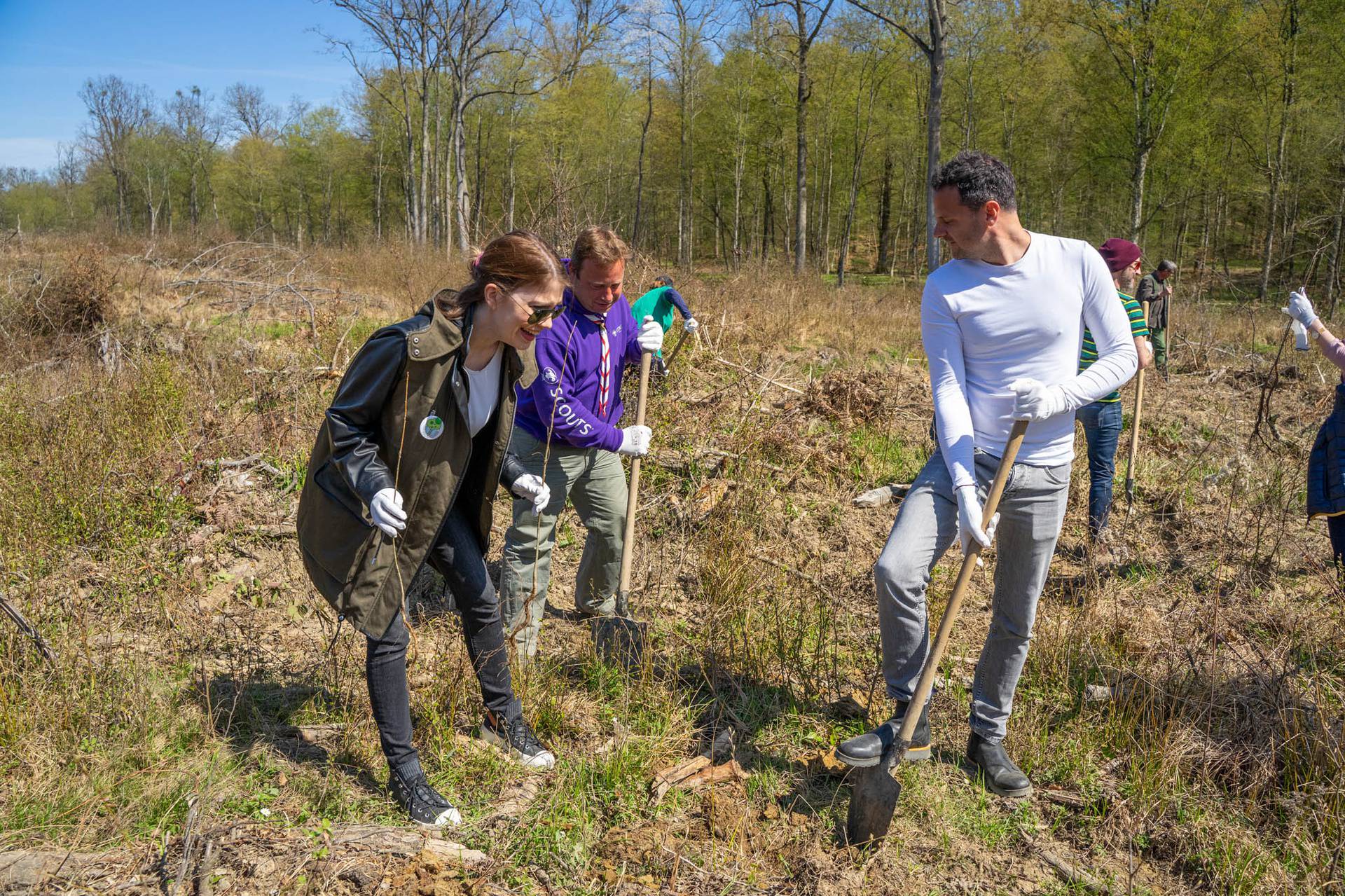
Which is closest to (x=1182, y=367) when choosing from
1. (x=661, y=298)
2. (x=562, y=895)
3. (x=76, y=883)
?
(x=661, y=298)

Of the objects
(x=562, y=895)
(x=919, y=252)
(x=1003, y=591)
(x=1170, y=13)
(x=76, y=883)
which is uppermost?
(x=1170, y=13)

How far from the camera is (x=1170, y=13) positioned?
54.6 feet

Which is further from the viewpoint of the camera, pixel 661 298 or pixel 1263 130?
pixel 1263 130

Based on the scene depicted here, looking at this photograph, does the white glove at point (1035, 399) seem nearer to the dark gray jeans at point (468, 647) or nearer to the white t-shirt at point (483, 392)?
the white t-shirt at point (483, 392)

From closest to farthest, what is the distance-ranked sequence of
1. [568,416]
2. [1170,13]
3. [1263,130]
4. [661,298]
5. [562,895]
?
[562,895] → [568,416] → [661,298] → [1170,13] → [1263,130]

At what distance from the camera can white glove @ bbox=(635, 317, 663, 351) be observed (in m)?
3.70

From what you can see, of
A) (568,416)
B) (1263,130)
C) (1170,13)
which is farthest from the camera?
(1263,130)

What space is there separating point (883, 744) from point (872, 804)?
188 millimetres

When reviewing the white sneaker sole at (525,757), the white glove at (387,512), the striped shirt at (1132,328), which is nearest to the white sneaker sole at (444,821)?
the white sneaker sole at (525,757)

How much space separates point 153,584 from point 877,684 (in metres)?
3.31

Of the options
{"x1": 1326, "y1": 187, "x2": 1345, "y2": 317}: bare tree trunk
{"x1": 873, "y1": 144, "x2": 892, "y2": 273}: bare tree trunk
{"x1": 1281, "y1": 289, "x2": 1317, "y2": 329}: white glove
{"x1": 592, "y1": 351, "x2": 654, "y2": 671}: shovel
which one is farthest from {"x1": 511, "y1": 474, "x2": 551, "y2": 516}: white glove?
{"x1": 873, "y1": 144, "x2": 892, "y2": 273}: bare tree trunk

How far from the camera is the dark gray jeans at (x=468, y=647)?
2410 millimetres

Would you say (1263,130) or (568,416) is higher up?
(1263,130)

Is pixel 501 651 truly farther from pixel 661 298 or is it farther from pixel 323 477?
pixel 661 298
